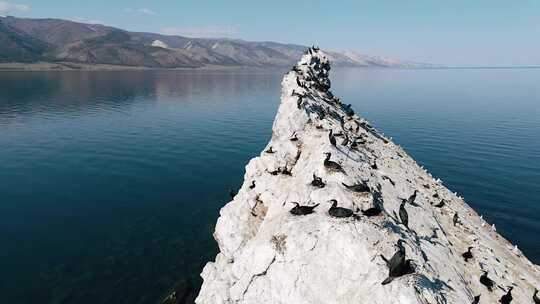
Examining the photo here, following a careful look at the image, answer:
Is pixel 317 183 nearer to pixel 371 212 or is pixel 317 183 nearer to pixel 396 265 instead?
pixel 371 212

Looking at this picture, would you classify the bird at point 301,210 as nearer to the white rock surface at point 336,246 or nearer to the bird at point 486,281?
the white rock surface at point 336,246

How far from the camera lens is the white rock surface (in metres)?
19.6

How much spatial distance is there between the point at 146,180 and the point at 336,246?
5507cm

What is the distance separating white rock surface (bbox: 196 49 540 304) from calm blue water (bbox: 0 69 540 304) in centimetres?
1257

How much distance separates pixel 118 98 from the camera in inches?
7023

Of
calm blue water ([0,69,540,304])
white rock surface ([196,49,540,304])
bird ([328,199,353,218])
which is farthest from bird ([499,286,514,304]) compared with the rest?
calm blue water ([0,69,540,304])

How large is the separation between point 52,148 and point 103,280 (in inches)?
2514

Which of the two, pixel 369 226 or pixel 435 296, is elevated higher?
pixel 369 226

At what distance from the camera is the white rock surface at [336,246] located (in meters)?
19.6

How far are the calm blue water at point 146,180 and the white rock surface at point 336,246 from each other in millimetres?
12574

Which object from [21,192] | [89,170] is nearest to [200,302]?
[21,192]

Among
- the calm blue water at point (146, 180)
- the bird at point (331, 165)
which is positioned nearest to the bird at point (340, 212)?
the bird at point (331, 165)

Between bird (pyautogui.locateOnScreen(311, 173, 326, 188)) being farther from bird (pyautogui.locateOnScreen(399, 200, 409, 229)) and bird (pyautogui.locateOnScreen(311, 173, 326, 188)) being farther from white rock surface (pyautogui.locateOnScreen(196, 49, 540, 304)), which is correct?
bird (pyautogui.locateOnScreen(399, 200, 409, 229))

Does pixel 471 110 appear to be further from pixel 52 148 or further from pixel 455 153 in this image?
pixel 52 148
